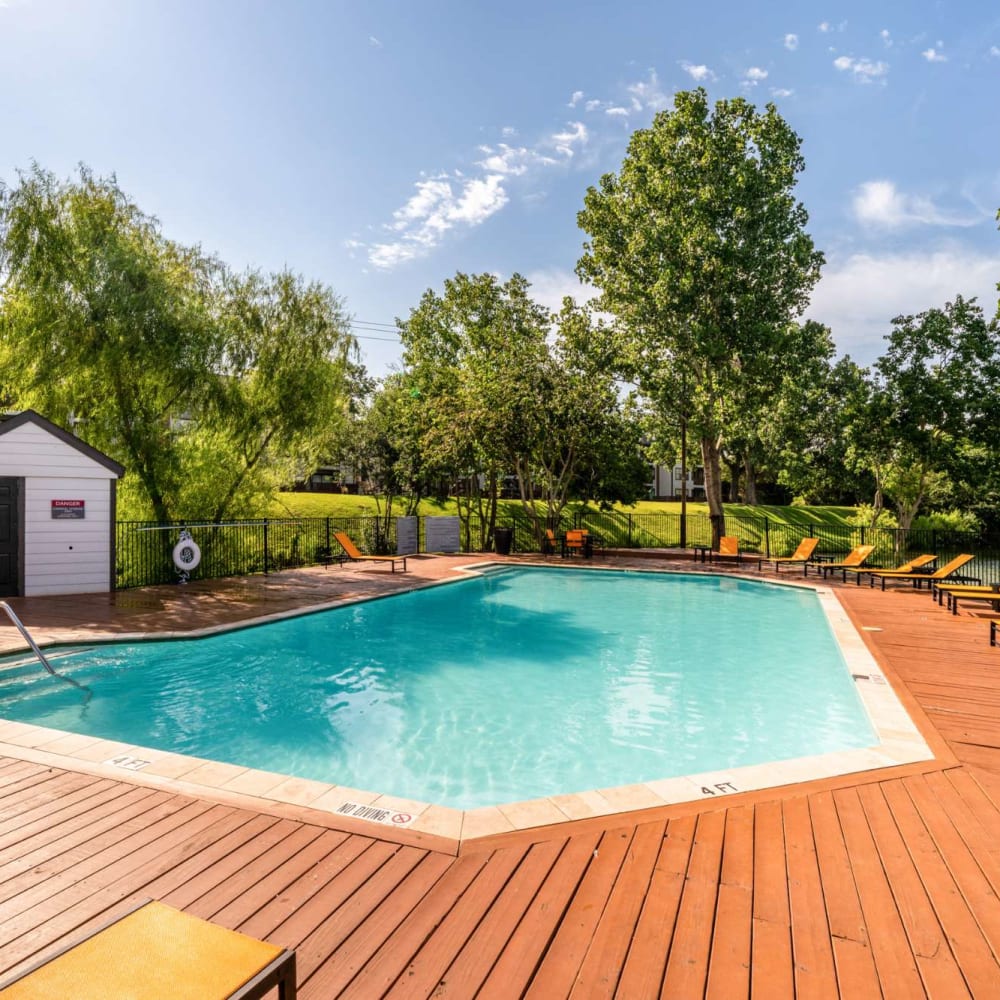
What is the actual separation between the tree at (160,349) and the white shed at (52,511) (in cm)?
183

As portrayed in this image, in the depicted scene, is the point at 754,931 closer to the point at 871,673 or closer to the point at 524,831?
the point at 524,831

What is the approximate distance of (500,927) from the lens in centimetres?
228

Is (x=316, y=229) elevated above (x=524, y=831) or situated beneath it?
elevated above

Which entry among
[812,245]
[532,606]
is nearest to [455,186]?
[812,245]

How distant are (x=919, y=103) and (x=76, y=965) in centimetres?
1517

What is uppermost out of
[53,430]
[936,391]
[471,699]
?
[936,391]

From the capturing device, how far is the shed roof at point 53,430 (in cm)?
959

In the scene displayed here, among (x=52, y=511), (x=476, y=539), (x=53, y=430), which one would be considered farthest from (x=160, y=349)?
(x=476, y=539)

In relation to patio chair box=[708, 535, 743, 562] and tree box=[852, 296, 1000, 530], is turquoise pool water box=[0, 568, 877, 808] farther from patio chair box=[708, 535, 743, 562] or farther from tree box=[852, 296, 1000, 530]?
tree box=[852, 296, 1000, 530]

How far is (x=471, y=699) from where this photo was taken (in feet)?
21.2

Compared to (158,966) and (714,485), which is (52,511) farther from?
(714,485)

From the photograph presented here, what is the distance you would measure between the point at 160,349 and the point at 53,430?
2.58m

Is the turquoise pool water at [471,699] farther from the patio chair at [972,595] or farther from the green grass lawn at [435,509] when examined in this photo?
the green grass lawn at [435,509]

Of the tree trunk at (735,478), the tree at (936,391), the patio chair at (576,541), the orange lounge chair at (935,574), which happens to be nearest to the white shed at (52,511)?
the patio chair at (576,541)
